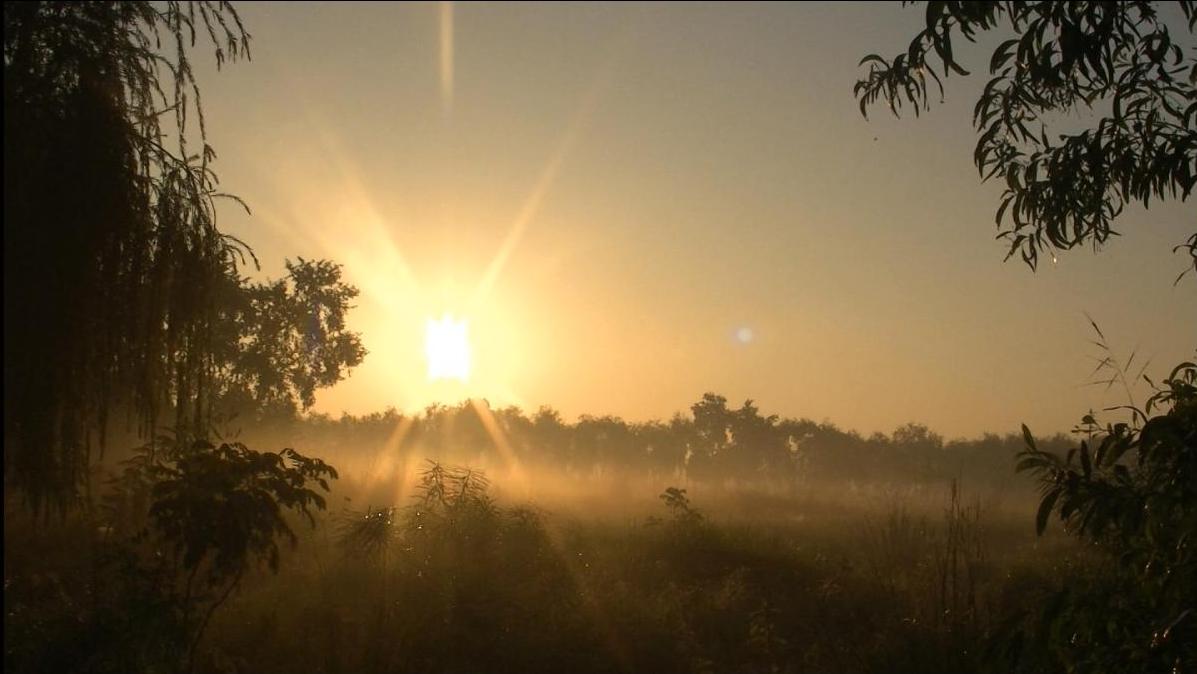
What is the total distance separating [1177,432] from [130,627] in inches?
248

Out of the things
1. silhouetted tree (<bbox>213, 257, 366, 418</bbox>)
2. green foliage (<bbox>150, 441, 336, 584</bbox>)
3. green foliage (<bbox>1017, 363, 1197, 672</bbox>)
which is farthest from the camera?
silhouetted tree (<bbox>213, 257, 366, 418</bbox>)

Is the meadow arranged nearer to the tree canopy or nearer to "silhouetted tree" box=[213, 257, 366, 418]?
the tree canopy

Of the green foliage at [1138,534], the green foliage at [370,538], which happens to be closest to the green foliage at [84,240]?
the green foliage at [1138,534]

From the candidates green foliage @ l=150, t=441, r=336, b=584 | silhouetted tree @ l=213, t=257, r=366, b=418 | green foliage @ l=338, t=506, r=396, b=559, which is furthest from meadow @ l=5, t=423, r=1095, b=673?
silhouetted tree @ l=213, t=257, r=366, b=418

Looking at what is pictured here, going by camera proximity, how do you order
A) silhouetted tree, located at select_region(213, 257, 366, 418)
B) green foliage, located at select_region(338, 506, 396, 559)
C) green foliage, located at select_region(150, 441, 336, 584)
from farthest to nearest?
silhouetted tree, located at select_region(213, 257, 366, 418) < green foliage, located at select_region(338, 506, 396, 559) < green foliage, located at select_region(150, 441, 336, 584)

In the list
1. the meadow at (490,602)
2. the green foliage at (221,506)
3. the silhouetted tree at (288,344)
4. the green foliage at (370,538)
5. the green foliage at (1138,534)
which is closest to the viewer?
the green foliage at (1138,534)

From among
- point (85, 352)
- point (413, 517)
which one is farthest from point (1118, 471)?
point (413, 517)

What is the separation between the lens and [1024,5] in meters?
4.12

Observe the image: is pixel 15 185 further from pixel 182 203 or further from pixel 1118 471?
pixel 1118 471

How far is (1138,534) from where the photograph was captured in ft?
14.6

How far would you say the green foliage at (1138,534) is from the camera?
4.05 m

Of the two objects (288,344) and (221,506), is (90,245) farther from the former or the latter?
(288,344)

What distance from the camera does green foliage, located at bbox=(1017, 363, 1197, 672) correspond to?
13.3 feet

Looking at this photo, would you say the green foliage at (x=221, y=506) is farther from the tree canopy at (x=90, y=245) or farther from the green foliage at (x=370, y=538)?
the green foliage at (x=370, y=538)
